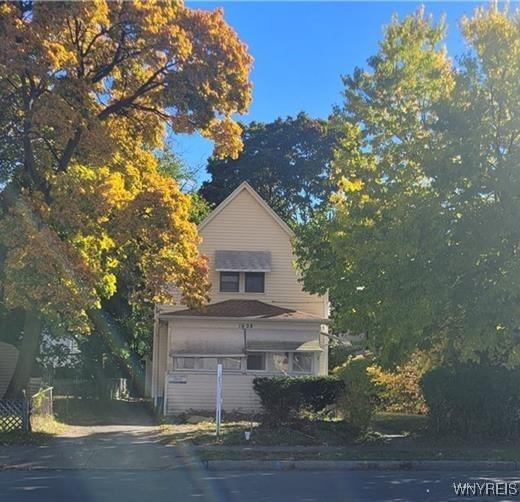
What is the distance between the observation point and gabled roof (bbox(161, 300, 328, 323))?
22984 mm

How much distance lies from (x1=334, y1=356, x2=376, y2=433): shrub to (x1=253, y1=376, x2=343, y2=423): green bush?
1.29 m

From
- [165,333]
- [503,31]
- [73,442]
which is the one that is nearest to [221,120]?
[503,31]

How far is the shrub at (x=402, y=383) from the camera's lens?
15742 millimetres

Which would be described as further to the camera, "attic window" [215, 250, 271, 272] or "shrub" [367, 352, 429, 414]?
"attic window" [215, 250, 271, 272]

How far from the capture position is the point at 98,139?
49.8ft

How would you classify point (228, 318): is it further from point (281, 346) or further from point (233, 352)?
point (281, 346)

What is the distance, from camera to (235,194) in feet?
86.0

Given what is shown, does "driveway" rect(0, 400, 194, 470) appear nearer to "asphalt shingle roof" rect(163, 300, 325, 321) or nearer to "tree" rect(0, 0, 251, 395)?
"tree" rect(0, 0, 251, 395)

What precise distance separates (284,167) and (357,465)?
35.3 metres

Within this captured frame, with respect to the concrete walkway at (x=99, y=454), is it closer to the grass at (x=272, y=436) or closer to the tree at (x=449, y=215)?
the grass at (x=272, y=436)

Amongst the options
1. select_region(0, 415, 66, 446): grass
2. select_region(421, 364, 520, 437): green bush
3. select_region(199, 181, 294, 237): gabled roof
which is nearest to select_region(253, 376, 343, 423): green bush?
select_region(421, 364, 520, 437): green bush

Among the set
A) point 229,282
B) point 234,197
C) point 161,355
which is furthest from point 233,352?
point 234,197

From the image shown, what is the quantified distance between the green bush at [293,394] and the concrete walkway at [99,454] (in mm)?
2928

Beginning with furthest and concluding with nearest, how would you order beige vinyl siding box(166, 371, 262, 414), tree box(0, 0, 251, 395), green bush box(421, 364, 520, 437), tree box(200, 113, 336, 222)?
tree box(200, 113, 336, 222) < beige vinyl siding box(166, 371, 262, 414) < green bush box(421, 364, 520, 437) < tree box(0, 0, 251, 395)
